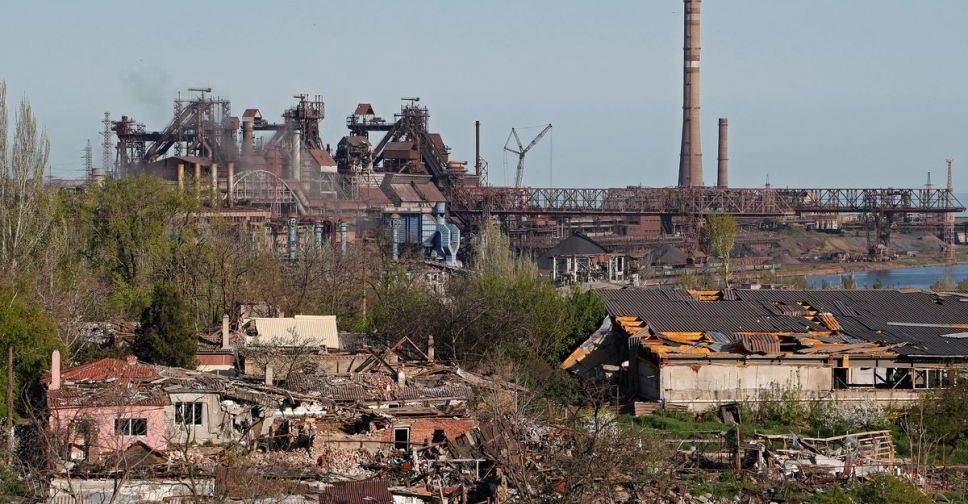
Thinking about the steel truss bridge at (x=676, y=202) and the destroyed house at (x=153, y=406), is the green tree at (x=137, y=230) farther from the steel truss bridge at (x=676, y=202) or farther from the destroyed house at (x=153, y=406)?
the steel truss bridge at (x=676, y=202)

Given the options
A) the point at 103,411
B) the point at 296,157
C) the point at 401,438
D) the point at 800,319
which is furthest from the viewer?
the point at 296,157

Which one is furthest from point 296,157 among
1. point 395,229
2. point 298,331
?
point 298,331

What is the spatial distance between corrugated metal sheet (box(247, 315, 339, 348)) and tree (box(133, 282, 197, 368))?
150 cm

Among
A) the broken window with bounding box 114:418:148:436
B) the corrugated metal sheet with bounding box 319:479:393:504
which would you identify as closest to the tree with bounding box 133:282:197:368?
the broken window with bounding box 114:418:148:436

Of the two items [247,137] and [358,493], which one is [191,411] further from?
[247,137]

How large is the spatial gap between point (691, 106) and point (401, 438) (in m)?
66.6

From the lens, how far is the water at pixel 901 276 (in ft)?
254

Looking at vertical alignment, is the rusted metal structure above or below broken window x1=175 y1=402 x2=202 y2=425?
above

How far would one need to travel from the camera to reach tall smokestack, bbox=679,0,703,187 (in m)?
83.6

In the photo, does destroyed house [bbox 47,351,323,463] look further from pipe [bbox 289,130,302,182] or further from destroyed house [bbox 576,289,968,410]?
pipe [bbox 289,130,302,182]

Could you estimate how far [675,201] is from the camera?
3305 inches

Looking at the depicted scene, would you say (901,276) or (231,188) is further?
(901,276)

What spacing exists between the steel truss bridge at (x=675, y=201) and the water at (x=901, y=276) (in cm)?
381

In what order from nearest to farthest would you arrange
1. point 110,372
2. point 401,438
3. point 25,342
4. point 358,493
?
point 358,493 < point 401,438 < point 110,372 < point 25,342
